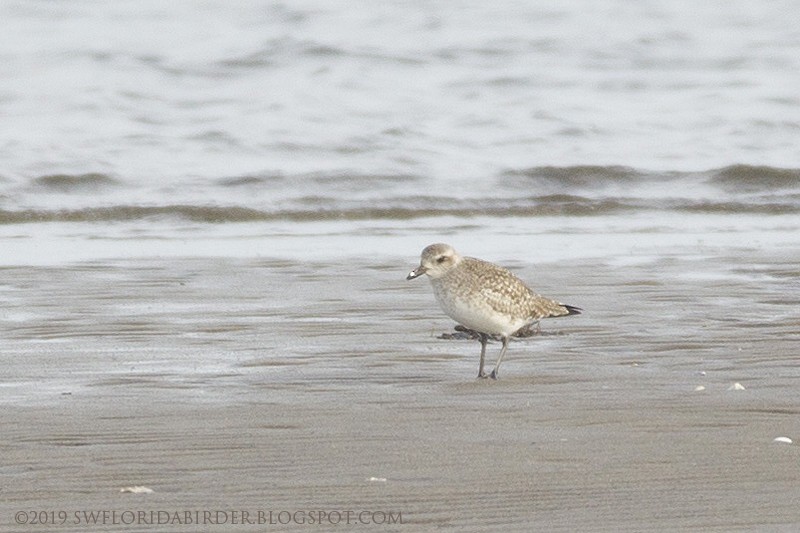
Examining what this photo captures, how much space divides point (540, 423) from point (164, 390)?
4.71 ft

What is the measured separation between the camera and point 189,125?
16922 mm

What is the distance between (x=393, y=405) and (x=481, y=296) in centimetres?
100

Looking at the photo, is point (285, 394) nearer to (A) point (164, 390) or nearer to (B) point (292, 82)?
(A) point (164, 390)

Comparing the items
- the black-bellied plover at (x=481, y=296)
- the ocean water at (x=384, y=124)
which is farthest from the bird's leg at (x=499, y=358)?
the ocean water at (x=384, y=124)

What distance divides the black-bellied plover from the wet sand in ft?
0.55

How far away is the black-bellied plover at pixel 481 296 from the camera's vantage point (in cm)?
661

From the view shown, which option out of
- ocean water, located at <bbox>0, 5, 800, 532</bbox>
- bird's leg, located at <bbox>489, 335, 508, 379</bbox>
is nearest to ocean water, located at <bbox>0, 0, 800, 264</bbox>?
ocean water, located at <bbox>0, 5, 800, 532</bbox>

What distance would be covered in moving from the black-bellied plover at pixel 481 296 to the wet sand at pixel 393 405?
0.55 ft

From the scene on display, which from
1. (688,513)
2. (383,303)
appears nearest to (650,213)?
(383,303)

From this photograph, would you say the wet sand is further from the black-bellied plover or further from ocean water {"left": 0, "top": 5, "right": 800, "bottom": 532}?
the black-bellied plover

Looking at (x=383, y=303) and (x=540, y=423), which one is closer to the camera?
(x=540, y=423)

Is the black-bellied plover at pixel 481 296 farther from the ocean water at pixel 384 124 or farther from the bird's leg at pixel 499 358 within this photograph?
the ocean water at pixel 384 124

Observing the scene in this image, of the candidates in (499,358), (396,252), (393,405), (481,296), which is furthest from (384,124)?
(393,405)

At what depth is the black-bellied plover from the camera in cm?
661
